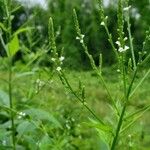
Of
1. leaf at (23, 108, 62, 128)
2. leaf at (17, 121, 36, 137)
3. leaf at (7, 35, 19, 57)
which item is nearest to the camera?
leaf at (7, 35, 19, 57)

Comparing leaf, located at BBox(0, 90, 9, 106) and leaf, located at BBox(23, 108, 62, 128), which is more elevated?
leaf, located at BBox(0, 90, 9, 106)

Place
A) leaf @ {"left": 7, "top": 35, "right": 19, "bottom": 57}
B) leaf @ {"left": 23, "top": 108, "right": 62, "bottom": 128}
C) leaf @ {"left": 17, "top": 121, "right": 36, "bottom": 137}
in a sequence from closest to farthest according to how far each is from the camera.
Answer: leaf @ {"left": 7, "top": 35, "right": 19, "bottom": 57} < leaf @ {"left": 23, "top": 108, "right": 62, "bottom": 128} < leaf @ {"left": 17, "top": 121, "right": 36, "bottom": 137}

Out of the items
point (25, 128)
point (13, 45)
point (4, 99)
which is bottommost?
point (25, 128)

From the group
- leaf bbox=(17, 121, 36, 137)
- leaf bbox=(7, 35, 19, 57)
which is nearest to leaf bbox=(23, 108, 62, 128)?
leaf bbox=(17, 121, 36, 137)

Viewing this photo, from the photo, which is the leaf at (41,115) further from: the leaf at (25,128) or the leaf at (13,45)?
the leaf at (13,45)

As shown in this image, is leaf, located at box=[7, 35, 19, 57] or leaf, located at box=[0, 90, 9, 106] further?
leaf, located at box=[0, 90, 9, 106]

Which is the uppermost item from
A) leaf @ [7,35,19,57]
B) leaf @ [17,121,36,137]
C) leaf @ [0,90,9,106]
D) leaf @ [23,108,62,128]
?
leaf @ [7,35,19,57]

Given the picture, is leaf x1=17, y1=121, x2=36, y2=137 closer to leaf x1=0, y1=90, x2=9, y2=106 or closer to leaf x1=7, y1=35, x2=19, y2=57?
leaf x1=0, y1=90, x2=9, y2=106

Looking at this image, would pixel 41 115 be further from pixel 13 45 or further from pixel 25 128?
pixel 13 45

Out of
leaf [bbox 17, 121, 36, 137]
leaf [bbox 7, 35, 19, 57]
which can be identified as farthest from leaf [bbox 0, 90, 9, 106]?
leaf [bbox 7, 35, 19, 57]

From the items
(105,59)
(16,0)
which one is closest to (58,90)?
(16,0)

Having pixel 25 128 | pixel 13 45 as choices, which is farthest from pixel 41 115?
pixel 13 45

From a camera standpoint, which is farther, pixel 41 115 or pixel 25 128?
pixel 25 128
